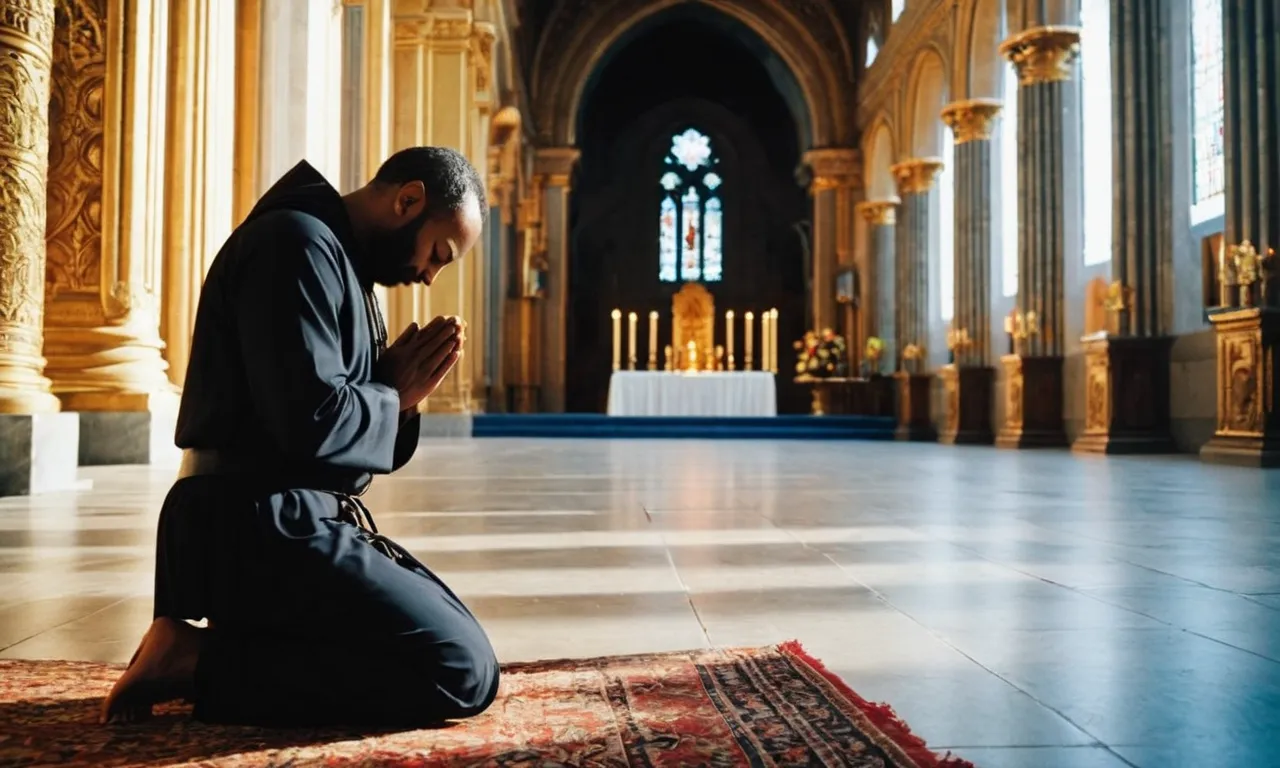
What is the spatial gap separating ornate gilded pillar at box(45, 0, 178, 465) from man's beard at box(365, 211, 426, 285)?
21.8ft

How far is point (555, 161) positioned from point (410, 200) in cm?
2692

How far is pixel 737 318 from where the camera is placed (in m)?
33.2

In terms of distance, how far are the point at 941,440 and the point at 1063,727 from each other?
17.3 metres

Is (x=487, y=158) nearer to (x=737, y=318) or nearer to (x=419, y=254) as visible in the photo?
(x=737, y=318)

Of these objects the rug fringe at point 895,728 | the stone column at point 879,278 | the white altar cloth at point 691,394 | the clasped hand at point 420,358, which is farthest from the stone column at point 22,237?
the stone column at point 879,278

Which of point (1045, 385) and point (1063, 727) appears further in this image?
point (1045, 385)

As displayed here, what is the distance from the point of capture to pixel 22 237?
6109 millimetres

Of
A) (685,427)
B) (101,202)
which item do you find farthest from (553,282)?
(101,202)

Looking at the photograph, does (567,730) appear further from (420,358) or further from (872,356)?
(872,356)

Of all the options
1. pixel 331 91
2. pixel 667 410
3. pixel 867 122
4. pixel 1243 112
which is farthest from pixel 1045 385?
pixel 867 122

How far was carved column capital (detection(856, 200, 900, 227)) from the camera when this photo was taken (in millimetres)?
25578

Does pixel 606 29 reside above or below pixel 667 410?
above

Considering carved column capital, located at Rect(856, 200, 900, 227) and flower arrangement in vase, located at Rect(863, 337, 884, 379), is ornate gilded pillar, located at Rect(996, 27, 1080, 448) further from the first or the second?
carved column capital, located at Rect(856, 200, 900, 227)

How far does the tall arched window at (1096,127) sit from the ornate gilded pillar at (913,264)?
560 centimetres
